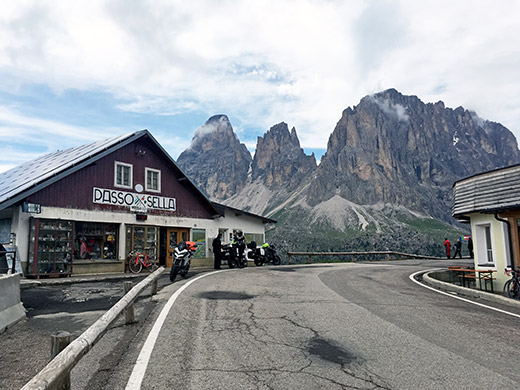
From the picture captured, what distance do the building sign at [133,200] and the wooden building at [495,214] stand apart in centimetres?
1426

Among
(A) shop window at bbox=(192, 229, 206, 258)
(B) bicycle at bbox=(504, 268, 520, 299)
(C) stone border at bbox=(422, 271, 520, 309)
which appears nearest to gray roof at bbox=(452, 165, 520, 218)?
(B) bicycle at bbox=(504, 268, 520, 299)

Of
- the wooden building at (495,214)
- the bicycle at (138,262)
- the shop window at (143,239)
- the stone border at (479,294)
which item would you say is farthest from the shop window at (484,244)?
the shop window at (143,239)


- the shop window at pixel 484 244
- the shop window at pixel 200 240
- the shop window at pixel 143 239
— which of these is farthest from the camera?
the shop window at pixel 200 240

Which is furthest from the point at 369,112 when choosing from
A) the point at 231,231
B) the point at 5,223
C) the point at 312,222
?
the point at 5,223

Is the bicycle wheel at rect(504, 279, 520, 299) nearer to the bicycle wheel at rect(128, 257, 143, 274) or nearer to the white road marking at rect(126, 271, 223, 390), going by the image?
the white road marking at rect(126, 271, 223, 390)

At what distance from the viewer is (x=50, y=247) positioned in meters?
16.0

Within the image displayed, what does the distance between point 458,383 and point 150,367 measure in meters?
3.22

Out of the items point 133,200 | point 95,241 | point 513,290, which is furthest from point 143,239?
point 513,290

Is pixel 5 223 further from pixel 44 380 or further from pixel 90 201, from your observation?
pixel 44 380

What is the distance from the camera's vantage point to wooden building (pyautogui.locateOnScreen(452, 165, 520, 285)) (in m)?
13.4

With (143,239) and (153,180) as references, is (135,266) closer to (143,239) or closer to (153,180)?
(143,239)

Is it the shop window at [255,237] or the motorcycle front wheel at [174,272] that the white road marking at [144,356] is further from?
the shop window at [255,237]

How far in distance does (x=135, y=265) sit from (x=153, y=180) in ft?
16.0

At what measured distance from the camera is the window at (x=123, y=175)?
19266 millimetres
